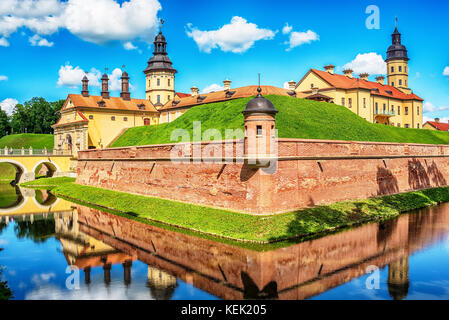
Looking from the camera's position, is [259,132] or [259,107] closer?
[259,107]

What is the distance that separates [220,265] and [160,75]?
46418 millimetres

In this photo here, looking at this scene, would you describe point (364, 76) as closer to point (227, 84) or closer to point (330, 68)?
point (330, 68)

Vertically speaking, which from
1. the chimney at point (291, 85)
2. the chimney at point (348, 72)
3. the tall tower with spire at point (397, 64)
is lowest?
the chimney at point (291, 85)

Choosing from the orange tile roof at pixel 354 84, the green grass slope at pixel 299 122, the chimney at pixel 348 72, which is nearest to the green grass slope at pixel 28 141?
the green grass slope at pixel 299 122

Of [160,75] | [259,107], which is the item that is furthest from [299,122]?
[160,75]

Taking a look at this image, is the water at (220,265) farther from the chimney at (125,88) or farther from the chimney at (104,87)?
the chimney at (125,88)

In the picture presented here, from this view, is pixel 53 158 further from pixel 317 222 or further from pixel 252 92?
pixel 317 222

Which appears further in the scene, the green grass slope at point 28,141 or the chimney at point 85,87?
the green grass slope at point 28,141

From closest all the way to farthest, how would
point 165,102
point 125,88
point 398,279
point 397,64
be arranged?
point 398,279 → point 125,88 → point 165,102 → point 397,64

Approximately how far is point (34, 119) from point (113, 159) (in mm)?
54432

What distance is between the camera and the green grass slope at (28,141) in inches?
2410

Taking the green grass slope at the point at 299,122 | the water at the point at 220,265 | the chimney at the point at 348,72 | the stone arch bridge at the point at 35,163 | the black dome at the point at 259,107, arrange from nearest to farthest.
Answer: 1. the water at the point at 220,265
2. the black dome at the point at 259,107
3. the green grass slope at the point at 299,122
4. the stone arch bridge at the point at 35,163
5. the chimney at the point at 348,72

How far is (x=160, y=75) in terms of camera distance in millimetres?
54344

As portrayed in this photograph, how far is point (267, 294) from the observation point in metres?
9.23
